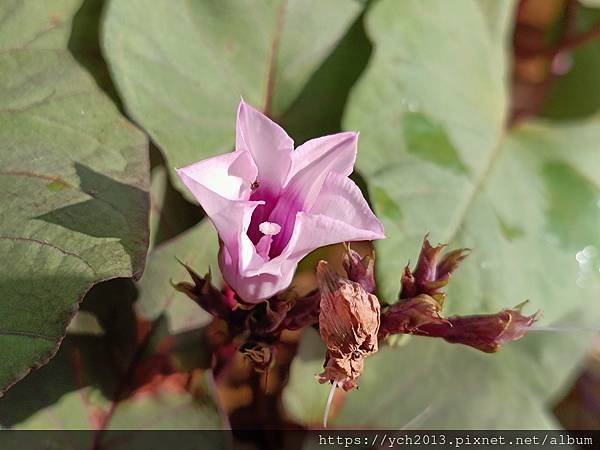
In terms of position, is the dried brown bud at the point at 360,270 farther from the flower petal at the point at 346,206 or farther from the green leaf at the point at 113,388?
the green leaf at the point at 113,388

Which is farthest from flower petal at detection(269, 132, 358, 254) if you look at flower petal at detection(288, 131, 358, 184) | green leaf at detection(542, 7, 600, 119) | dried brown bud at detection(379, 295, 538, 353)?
green leaf at detection(542, 7, 600, 119)

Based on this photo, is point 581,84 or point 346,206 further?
point 581,84

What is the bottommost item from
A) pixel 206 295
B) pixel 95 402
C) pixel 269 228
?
pixel 95 402

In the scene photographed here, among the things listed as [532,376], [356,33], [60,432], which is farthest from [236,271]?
[532,376]

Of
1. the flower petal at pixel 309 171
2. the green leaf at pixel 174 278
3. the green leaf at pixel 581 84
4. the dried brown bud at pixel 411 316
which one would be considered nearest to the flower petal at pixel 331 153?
the flower petal at pixel 309 171

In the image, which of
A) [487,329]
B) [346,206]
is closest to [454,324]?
[487,329]

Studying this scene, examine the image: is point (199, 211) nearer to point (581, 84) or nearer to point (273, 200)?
point (273, 200)

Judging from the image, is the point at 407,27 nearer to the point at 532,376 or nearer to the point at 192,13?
the point at 192,13
